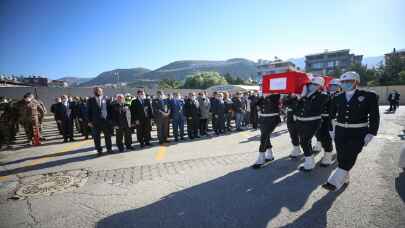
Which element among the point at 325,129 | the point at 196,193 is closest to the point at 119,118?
the point at 196,193

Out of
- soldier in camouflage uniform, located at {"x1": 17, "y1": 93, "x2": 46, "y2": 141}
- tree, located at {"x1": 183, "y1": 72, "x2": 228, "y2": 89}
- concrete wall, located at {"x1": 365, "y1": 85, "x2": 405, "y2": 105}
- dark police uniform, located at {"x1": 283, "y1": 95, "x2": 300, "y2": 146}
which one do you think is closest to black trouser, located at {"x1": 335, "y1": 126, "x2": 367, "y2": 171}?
dark police uniform, located at {"x1": 283, "y1": 95, "x2": 300, "y2": 146}

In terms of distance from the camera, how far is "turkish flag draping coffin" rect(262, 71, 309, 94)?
572cm

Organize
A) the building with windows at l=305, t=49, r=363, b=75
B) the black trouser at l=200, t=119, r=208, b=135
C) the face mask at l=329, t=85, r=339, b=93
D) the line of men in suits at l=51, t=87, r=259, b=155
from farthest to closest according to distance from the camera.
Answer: the building with windows at l=305, t=49, r=363, b=75 → the black trouser at l=200, t=119, r=208, b=135 → the line of men in suits at l=51, t=87, r=259, b=155 → the face mask at l=329, t=85, r=339, b=93

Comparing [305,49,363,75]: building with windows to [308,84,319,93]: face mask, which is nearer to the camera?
[308,84,319,93]: face mask

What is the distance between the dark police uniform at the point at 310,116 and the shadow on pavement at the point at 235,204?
716 mm

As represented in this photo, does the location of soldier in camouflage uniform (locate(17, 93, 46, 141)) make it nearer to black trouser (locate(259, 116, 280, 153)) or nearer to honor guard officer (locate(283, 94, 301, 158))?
black trouser (locate(259, 116, 280, 153))

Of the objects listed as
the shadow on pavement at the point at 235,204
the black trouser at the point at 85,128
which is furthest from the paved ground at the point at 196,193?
the black trouser at the point at 85,128

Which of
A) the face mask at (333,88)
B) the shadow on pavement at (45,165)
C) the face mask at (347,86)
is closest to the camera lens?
the face mask at (347,86)

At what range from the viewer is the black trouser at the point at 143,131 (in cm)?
877

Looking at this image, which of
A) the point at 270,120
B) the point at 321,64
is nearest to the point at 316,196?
the point at 270,120

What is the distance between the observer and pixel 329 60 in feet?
318

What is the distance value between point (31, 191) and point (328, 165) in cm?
658

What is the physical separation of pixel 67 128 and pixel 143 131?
A: 404 centimetres

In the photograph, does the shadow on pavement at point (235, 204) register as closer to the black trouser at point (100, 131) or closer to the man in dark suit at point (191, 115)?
the black trouser at point (100, 131)
